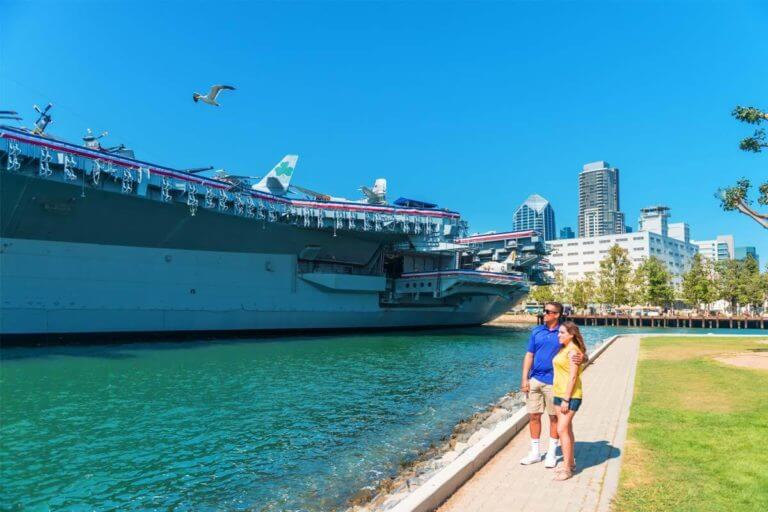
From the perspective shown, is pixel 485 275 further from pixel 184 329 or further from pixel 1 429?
pixel 1 429

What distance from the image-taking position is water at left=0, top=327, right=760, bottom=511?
6680mm

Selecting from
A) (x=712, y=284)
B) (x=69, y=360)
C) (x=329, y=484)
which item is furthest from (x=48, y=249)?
(x=712, y=284)

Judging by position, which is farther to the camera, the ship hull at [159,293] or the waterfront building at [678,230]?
the waterfront building at [678,230]

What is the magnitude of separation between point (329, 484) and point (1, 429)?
7.13 metres

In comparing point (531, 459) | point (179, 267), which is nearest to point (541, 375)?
point (531, 459)

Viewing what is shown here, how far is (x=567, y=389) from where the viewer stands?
560 cm

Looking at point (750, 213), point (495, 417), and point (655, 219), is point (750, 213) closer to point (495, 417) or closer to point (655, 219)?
point (495, 417)

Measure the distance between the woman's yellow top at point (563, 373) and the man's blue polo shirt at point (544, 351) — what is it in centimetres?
13

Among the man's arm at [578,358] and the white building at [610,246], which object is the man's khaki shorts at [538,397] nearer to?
the man's arm at [578,358]

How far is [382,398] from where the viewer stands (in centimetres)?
1284

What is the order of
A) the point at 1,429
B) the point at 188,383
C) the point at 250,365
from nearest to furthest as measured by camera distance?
the point at 1,429 < the point at 188,383 < the point at 250,365

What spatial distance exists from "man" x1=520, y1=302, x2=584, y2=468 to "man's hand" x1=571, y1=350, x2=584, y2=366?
0.34 metres

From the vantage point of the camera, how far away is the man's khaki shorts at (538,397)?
239 inches

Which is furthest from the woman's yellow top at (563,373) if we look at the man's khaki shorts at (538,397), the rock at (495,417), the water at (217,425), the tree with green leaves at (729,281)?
the tree with green leaves at (729,281)
